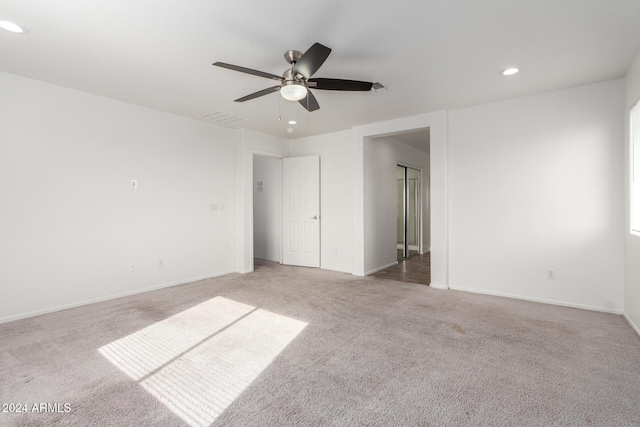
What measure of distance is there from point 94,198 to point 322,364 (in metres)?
3.34

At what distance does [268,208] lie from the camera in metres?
6.74

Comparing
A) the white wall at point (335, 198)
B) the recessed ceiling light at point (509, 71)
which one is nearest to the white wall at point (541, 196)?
the recessed ceiling light at point (509, 71)

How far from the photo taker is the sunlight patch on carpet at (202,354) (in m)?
1.85

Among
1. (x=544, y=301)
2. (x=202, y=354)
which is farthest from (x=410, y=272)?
(x=202, y=354)

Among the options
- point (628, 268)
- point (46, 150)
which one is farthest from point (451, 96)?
point (46, 150)

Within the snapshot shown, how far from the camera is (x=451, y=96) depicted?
3.71m

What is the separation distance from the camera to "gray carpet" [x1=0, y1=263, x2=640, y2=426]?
67.2 inches

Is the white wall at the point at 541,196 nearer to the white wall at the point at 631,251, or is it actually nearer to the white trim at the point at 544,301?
the white trim at the point at 544,301

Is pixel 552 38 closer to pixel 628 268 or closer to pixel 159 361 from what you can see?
pixel 628 268

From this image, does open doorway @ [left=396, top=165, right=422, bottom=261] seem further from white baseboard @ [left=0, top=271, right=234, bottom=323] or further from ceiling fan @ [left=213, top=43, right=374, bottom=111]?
ceiling fan @ [left=213, top=43, right=374, bottom=111]

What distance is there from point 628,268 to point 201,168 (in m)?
5.45

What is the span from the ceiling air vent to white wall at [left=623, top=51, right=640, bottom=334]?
14.6 feet

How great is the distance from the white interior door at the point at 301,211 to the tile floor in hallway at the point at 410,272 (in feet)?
4.37

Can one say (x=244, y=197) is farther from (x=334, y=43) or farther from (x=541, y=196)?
(x=541, y=196)
